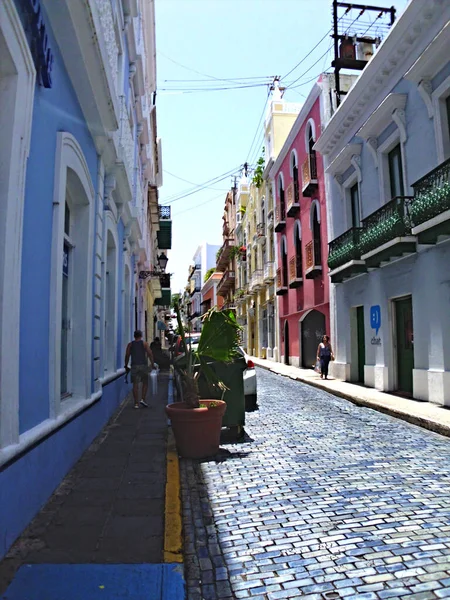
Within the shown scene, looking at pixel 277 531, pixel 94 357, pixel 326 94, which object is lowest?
pixel 277 531

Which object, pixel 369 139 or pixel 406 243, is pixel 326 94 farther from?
pixel 406 243

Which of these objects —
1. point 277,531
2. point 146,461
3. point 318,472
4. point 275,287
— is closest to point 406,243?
point 318,472

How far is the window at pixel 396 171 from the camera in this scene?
11961 millimetres

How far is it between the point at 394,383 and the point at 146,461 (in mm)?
8211

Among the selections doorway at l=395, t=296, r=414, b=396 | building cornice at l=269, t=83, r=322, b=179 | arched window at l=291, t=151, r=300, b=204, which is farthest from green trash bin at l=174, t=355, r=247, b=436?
arched window at l=291, t=151, r=300, b=204

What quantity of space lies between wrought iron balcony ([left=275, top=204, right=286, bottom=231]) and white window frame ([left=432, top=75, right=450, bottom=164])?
46.4 feet

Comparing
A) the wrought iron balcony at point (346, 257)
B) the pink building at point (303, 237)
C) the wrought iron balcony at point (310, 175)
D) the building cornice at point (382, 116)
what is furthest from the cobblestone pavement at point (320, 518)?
the wrought iron balcony at point (310, 175)

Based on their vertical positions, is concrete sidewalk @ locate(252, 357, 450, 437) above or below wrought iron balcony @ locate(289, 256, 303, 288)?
below

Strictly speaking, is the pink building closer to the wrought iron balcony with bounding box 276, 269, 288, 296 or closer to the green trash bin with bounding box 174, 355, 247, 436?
the wrought iron balcony with bounding box 276, 269, 288, 296

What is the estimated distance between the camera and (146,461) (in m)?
5.71

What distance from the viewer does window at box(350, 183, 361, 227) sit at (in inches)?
589

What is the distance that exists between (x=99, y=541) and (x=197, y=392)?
2.81 metres

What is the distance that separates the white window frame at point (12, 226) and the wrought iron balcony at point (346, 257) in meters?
10.7

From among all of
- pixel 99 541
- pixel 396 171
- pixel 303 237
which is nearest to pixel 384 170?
→ pixel 396 171
